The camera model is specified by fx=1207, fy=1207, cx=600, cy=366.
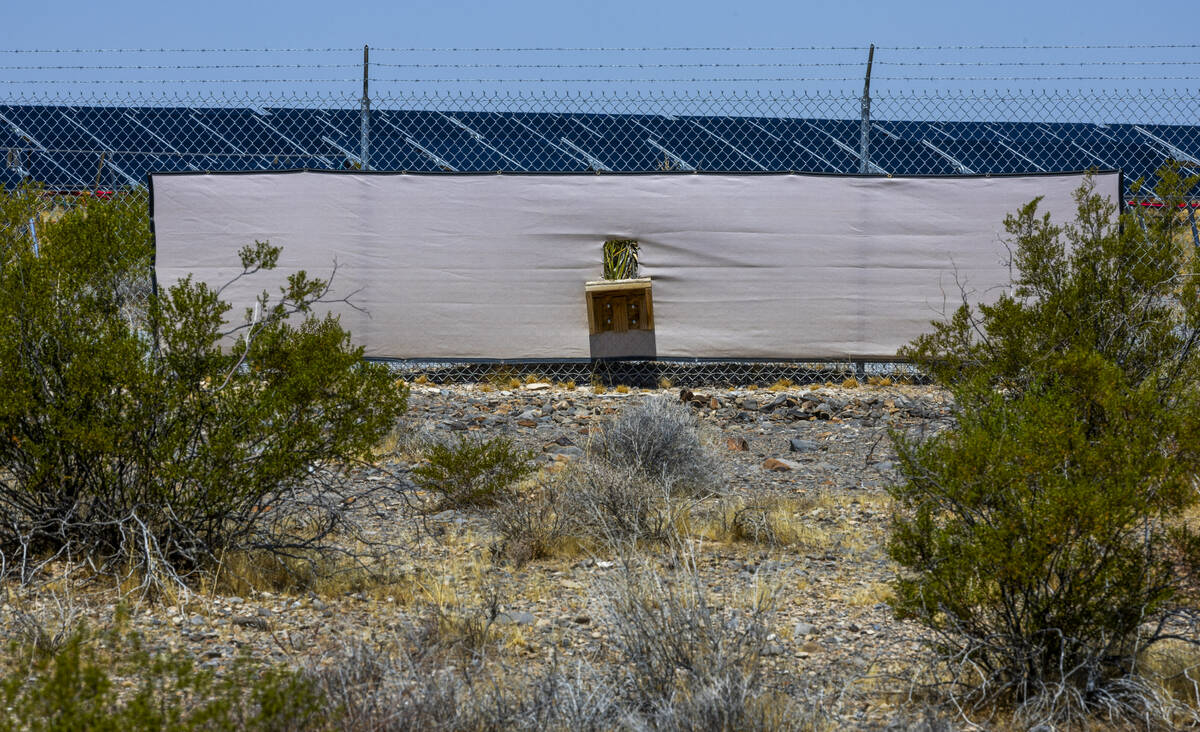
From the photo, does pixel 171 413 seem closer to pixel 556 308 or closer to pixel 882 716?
pixel 882 716

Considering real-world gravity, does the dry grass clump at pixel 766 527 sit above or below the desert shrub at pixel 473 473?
below

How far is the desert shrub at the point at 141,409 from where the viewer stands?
13.5 feet

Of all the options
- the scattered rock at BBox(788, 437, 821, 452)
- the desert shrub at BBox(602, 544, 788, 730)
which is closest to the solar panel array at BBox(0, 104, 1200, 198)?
the scattered rock at BBox(788, 437, 821, 452)

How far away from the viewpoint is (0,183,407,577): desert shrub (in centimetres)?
411

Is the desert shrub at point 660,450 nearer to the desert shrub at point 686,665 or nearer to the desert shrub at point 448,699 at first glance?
the desert shrub at point 686,665

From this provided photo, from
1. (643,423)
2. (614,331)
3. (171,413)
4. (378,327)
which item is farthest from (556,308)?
(171,413)

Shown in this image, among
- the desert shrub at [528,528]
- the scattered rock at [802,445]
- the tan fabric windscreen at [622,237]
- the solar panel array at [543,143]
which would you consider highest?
the solar panel array at [543,143]

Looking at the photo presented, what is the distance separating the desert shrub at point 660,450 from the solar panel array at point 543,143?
6.77m

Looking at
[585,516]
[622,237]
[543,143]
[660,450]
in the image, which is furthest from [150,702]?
[543,143]

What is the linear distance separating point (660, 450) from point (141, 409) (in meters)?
2.86

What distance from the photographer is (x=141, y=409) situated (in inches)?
164

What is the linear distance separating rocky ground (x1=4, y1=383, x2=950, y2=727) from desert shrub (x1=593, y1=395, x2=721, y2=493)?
0.65ft

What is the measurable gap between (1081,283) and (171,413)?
14.2 feet

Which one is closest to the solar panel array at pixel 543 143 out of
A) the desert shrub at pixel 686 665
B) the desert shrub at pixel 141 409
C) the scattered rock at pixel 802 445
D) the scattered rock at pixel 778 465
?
the scattered rock at pixel 802 445
